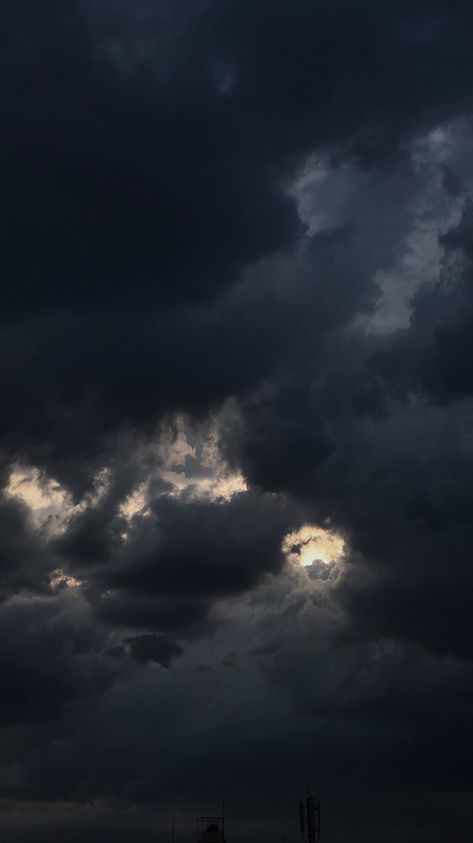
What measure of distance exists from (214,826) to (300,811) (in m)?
16.9

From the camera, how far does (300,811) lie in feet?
573

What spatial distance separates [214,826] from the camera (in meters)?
172
